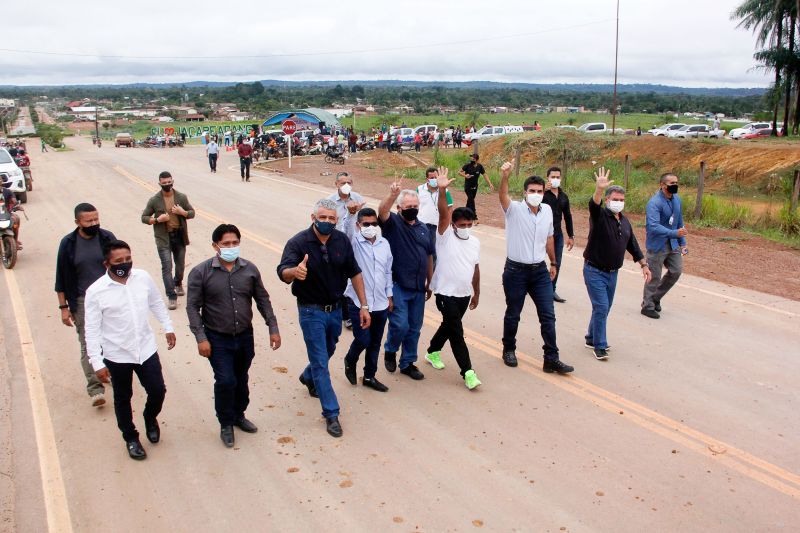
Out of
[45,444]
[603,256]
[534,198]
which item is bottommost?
[45,444]

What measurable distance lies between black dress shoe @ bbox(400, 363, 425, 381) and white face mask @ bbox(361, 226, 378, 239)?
151 centimetres

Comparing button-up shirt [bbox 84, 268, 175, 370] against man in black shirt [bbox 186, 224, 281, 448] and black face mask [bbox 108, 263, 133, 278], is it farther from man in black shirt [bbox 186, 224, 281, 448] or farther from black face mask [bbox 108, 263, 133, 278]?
man in black shirt [bbox 186, 224, 281, 448]

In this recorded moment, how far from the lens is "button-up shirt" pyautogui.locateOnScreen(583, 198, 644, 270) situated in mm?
7551

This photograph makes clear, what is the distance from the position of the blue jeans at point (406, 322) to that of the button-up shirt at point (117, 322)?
232 centimetres

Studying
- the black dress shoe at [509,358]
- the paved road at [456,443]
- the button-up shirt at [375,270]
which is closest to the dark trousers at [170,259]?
the paved road at [456,443]

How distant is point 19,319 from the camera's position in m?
9.16

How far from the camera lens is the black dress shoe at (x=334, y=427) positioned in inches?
227

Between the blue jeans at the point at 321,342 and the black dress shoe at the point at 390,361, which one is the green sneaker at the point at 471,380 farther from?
the blue jeans at the point at 321,342

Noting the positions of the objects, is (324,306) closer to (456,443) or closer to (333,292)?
(333,292)

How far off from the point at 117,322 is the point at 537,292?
4.00m

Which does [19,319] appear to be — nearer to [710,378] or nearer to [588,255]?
[588,255]

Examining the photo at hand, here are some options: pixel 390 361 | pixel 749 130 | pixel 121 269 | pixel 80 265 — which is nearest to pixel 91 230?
pixel 80 265

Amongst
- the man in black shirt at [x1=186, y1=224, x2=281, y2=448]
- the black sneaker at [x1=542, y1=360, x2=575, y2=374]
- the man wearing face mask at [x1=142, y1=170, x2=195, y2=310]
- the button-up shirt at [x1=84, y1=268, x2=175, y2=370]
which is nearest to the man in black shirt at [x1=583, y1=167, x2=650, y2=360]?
the black sneaker at [x1=542, y1=360, x2=575, y2=374]

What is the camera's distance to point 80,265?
20.8ft
